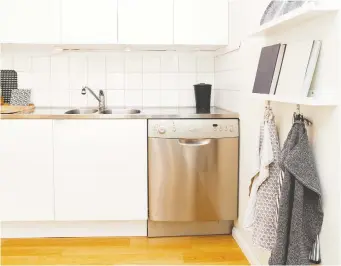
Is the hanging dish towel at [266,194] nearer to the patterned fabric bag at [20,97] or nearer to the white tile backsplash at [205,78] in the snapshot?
the white tile backsplash at [205,78]

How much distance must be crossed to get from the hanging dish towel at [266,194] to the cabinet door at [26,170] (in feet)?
5.09

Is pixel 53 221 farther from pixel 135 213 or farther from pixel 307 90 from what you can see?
pixel 307 90

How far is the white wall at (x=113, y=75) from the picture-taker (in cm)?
389

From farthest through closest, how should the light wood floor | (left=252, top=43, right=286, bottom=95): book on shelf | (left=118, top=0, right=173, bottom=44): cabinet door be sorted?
1. (left=118, top=0, right=173, bottom=44): cabinet door
2. the light wood floor
3. (left=252, top=43, right=286, bottom=95): book on shelf

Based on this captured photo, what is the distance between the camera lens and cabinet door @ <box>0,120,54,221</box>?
3240mm

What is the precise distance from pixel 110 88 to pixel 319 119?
7.78 feet

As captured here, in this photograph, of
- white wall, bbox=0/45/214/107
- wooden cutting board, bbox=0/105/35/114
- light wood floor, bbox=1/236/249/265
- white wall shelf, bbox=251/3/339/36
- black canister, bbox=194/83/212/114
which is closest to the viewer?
white wall shelf, bbox=251/3/339/36

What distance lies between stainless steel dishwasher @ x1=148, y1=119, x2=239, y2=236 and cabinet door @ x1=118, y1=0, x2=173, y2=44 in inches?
27.3

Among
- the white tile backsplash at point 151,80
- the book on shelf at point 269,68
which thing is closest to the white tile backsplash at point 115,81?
the white tile backsplash at point 151,80

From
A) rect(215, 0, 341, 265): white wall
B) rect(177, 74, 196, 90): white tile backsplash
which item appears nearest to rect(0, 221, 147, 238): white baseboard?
rect(215, 0, 341, 265): white wall

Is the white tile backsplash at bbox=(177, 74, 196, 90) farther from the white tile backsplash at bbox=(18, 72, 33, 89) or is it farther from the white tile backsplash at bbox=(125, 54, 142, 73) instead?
the white tile backsplash at bbox=(18, 72, 33, 89)

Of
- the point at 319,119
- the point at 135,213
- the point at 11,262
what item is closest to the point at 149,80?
the point at 135,213

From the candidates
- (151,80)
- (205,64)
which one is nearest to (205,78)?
(205,64)

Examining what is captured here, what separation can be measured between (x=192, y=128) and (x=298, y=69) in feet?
4.55
